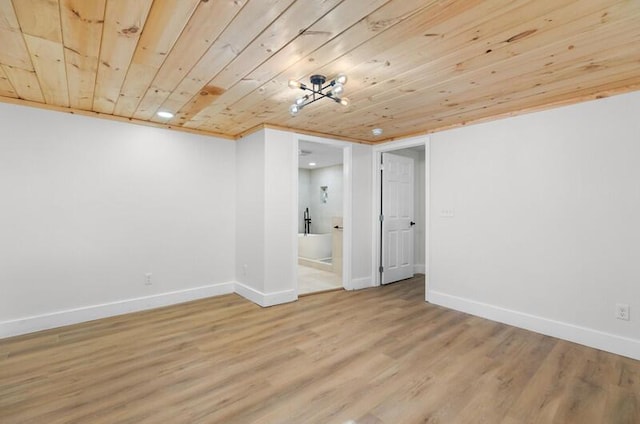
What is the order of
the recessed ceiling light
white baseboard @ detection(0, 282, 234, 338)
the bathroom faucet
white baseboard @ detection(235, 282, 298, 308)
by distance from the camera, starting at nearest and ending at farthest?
white baseboard @ detection(0, 282, 234, 338) < the recessed ceiling light < white baseboard @ detection(235, 282, 298, 308) < the bathroom faucet

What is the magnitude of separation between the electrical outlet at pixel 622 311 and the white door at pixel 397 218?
8.92ft

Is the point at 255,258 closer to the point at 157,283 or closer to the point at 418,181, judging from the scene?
the point at 157,283

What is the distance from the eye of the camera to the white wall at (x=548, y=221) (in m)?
2.62

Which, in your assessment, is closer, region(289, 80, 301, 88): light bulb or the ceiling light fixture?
the ceiling light fixture

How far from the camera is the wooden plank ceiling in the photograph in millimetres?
1577

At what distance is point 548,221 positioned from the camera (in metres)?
3.02

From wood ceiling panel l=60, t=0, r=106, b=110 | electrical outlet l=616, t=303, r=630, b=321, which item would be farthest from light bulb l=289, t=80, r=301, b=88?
electrical outlet l=616, t=303, r=630, b=321

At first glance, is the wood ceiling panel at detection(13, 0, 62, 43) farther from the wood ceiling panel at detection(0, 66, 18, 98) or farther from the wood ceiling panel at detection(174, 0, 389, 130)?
the wood ceiling panel at detection(174, 0, 389, 130)

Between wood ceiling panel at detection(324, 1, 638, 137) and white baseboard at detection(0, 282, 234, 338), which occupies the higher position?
wood ceiling panel at detection(324, 1, 638, 137)

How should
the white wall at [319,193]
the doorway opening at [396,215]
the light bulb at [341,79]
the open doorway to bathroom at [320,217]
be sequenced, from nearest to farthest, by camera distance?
the light bulb at [341,79]
the doorway opening at [396,215]
the open doorway to bathroom at [320,217]
the white wall at [319,193]

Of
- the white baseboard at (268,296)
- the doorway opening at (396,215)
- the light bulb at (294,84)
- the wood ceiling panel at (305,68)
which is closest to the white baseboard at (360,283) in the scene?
the doorway opening at (396,215)

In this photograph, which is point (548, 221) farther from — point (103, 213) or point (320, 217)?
point (320, 217)

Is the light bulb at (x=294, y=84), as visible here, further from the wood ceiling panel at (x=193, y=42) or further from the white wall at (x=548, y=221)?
the white wall at (x=548, y=221)

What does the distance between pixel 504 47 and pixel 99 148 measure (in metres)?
3.93
